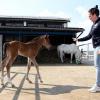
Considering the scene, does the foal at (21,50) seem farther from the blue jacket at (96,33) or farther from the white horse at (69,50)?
the white horse at (69,50)

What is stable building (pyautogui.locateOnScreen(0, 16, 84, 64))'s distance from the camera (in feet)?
87.4

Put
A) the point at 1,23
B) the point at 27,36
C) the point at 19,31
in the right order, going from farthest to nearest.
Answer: the point at 1,23
the point at 27,36
the point at 19,31

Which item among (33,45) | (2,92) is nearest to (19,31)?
(33,45)

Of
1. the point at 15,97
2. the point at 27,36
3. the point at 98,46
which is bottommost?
the point at 15,97

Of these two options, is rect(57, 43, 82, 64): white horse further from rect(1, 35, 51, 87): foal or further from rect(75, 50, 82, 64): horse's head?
rect(1, 35, 51, 87): foal

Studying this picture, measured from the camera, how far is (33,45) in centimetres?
1134

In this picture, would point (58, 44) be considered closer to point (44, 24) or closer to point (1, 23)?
point (44, 24)

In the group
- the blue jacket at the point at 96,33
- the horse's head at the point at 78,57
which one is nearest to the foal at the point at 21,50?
the blue jacket at the point at 96,33

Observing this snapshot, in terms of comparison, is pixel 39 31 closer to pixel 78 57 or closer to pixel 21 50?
pixel 78 57

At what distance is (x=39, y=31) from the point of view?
88.2 feet

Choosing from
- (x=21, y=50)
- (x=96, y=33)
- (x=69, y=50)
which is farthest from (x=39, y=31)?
(x=96, y=33)

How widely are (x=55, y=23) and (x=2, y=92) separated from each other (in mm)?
23244

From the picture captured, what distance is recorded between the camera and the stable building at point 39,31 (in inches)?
1049

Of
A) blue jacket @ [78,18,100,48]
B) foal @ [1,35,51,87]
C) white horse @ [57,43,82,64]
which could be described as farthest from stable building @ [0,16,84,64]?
blue jacket @ [78,18,100,48]
